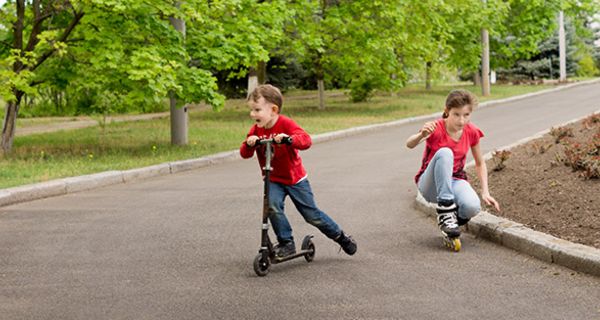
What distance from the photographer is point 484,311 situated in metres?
5.36

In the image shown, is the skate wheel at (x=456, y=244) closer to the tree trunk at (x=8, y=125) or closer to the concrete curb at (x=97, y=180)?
the concrete curb at (x=97, y=180)

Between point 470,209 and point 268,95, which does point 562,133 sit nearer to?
point 470,209

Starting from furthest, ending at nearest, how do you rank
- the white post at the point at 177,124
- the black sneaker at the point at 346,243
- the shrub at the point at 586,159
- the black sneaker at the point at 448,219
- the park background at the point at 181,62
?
1. the white post at the point at 177,124
2. the park background at the point at 181,62
3. the shrub at the point at 586,159
4. the black sneaker at the point at 448,219
5. the black sneaker at the point at 346,243

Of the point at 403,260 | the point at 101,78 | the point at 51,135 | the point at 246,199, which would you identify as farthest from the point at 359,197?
the point at 51,135

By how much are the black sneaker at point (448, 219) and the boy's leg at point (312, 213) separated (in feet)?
2.57

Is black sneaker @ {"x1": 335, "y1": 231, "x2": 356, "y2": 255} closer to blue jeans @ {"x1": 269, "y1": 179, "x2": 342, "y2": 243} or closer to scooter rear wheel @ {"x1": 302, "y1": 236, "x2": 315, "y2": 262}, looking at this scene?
blue jeans @ {"x1": 269, "y1": 179, "x2": 342, "y2": 243}

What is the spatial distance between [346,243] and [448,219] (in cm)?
88

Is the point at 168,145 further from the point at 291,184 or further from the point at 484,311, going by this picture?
the point at 484,311

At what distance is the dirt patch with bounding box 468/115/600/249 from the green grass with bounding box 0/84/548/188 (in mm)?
5900

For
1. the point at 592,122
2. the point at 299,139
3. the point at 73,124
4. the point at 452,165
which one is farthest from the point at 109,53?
the point at 73,124

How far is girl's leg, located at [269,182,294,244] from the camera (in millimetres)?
6699

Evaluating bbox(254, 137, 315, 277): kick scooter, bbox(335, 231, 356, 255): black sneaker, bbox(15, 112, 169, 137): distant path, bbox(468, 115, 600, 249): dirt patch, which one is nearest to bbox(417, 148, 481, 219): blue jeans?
bbox(468, 115, 600, 249): dirt patch

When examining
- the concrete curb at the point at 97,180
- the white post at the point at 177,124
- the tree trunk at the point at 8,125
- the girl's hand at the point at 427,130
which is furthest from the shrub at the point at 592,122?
the tree trunk at the point at 8,125

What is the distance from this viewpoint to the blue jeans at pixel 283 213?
672 centimetres
